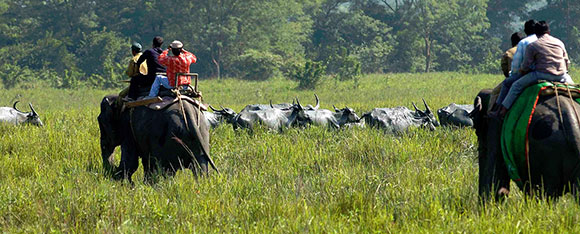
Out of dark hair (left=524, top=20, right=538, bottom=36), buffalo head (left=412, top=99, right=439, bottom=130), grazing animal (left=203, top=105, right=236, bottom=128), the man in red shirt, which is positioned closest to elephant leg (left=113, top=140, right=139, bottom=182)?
the man in red shirt

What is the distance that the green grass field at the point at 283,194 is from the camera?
530 cm

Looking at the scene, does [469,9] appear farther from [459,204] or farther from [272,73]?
[459,204]

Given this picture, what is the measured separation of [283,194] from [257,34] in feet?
147

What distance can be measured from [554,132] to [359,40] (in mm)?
49431

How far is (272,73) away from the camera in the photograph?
4725cm

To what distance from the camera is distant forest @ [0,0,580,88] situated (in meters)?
46.9

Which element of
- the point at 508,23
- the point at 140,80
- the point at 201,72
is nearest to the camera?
the point at 140,80

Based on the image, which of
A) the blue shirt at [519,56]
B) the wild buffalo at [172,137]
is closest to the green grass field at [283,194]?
the wild buffalo at [172,137]

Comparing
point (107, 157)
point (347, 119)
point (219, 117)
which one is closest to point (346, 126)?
point (347, 119)

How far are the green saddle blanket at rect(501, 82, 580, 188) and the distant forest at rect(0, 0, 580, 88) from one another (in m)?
37.6

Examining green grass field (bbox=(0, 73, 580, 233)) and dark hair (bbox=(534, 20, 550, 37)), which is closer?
green grass field (bbox=(0, 73, 580, 233))

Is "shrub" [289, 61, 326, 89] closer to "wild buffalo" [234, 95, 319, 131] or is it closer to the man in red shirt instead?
"wild buffalo" [234, 95, 319, 131]

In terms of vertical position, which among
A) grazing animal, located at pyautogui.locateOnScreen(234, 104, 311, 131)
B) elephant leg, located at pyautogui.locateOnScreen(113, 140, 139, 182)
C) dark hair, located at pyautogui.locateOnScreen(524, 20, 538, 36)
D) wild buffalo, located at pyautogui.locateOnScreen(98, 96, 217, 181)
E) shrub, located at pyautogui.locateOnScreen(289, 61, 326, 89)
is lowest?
shrub, located at pyautogui.locateOnScreen(289, 61, 326, 89)

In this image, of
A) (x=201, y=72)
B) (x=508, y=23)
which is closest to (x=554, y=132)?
(x=201, y=72)
